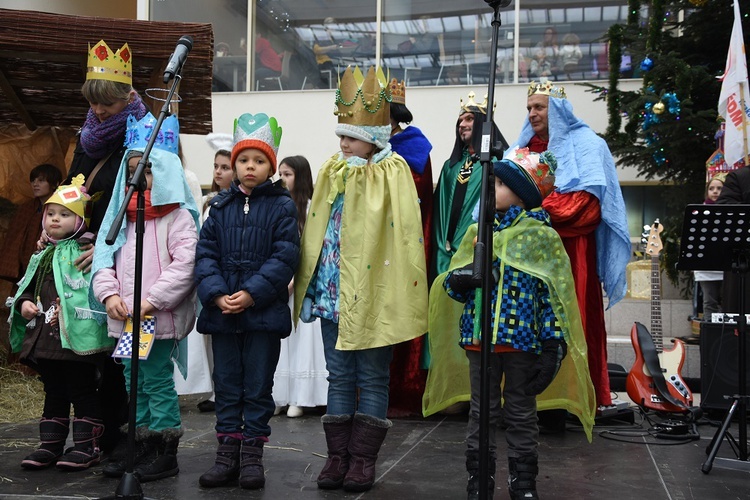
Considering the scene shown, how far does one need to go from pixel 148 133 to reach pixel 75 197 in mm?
556

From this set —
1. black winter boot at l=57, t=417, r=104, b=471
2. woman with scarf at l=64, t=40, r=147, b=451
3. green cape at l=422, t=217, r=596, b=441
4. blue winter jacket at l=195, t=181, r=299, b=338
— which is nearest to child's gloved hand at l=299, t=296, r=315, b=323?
blue winter jacket at l=195, t=181, r=299, b=338

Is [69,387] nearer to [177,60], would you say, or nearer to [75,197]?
[75,197]

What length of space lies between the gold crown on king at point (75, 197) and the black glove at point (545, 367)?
2.53m

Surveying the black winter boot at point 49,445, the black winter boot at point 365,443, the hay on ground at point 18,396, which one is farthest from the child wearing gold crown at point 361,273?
the hay on ground at point 18,396

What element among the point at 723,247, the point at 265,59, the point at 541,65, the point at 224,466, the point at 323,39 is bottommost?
the point at 224,466

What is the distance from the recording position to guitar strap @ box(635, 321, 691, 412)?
5836 mm

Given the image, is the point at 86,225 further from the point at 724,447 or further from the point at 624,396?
the point at 624,396

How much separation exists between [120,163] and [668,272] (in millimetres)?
7341

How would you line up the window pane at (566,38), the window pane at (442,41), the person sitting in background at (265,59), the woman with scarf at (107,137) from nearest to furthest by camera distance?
the woman with scarf at (107,137), the window pane at (566,38), the window pane at (442,41), the person sitting in background at (265,59)

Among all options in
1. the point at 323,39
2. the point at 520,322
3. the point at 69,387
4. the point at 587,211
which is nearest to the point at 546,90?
the point at 587,211

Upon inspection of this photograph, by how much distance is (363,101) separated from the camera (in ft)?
13.4

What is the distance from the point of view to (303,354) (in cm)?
625

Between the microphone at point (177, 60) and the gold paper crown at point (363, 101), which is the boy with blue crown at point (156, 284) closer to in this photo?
the microphone at point (177, 60)

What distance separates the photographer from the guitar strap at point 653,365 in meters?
5.84
